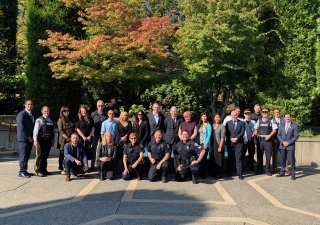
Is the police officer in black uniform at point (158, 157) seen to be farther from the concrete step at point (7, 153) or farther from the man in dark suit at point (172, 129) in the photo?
the concrete step at point (7, 153)

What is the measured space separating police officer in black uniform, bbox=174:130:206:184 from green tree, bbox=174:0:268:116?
4.30 meters

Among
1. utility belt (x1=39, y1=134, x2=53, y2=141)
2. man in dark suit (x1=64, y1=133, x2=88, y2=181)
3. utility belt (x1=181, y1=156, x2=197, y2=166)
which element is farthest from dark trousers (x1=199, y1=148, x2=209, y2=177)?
utility belt (x1=39, y1=134, x2=53, y2=141)

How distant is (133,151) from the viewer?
287 inches

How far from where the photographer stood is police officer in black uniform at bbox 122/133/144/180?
7.19 meters

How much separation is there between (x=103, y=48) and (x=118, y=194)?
584 cm

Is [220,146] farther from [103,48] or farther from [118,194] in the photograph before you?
[103,48]

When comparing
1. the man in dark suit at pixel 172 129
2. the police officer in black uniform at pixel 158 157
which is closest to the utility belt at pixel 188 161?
the police officer in black uniform at pixel 158 157

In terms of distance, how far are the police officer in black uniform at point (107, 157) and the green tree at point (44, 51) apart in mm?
6161

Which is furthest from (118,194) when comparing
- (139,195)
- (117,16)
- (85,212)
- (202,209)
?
(117,16)

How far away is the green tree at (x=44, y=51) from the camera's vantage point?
40.7 ft

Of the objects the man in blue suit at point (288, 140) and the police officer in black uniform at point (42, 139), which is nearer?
the police officer in black uniform at point (42, 139)

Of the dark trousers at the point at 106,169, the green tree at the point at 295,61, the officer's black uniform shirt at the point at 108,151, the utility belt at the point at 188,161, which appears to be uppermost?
the green tree at the point at 295,61

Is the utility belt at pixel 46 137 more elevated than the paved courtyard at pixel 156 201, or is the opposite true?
the utility belt at pixel 46 137

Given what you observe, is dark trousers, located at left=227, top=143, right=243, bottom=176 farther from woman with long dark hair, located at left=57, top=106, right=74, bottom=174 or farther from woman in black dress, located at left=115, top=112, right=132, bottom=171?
woman with long dark hair, located at left=57, top=106, right=74, bottom=174
